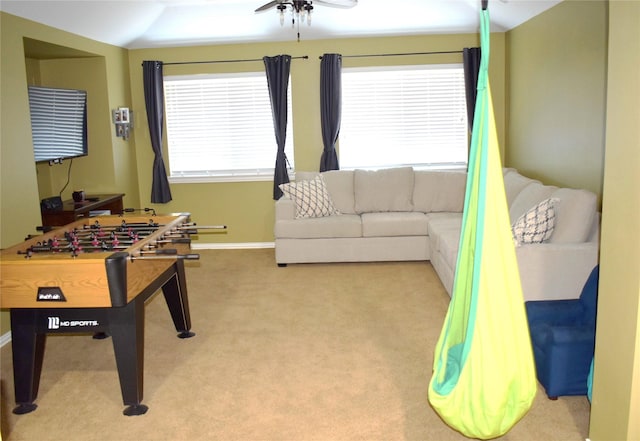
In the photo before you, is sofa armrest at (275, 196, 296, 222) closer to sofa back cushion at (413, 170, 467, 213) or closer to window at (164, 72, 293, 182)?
window at (164, 72, 293, 182)

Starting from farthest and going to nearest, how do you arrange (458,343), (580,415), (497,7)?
1. (497,7)
2. (580,415)
3. (458,343)

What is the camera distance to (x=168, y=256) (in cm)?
322

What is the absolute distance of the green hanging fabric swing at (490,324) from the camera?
238 centimetres

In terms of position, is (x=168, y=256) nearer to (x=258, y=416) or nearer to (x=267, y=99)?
(x=258, y=416)

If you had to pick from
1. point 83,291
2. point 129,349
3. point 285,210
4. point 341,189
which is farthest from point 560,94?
point 83,291

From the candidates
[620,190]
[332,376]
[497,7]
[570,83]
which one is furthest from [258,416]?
[497,7]

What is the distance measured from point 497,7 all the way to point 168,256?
164 inches

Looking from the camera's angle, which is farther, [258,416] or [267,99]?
[267,99]

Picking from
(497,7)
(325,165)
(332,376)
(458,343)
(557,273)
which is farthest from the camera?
(325,165)

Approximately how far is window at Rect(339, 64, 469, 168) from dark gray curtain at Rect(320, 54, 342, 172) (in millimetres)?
171

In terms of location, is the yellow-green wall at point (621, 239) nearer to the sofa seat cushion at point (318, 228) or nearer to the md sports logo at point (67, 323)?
the md sports logo at point (67, 323)

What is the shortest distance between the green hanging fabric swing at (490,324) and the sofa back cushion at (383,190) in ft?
12.8

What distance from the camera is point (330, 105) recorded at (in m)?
6.73

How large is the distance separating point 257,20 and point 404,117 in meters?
1.88
